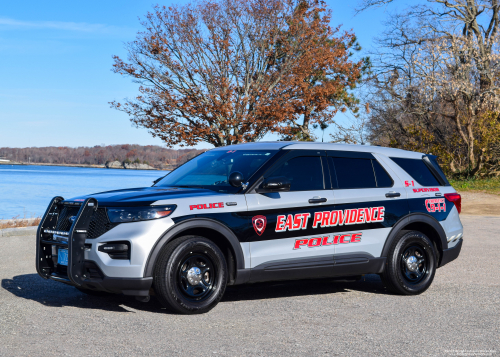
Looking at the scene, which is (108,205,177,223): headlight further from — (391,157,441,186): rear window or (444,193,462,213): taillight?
(444,193,462,213): taillight

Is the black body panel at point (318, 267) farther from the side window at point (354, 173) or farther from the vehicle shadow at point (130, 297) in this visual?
the side window at point (354, 173)

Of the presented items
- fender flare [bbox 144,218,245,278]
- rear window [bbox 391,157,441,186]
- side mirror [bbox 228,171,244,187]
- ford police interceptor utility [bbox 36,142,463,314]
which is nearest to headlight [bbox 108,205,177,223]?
ford police interceptor utility [bbox 36,142,463,314]

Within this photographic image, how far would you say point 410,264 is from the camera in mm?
7285

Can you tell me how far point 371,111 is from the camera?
3641 cm

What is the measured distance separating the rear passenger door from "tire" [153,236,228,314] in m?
1.51

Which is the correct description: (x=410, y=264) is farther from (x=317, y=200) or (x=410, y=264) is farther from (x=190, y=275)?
(x=190, y=275)

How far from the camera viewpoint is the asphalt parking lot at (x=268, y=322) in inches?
185

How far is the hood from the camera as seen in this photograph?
18.4ft

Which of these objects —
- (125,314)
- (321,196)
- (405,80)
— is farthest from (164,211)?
(405,80)

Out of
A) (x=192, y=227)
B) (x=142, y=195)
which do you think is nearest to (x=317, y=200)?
(x=192, y=227)

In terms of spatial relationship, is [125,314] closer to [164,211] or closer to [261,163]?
[164,211]

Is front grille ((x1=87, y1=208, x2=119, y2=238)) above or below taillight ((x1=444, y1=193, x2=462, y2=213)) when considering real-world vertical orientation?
below

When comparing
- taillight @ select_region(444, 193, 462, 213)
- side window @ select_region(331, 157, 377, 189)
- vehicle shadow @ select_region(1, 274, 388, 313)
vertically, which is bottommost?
vehicle shadow @ select_region(1, 274, 388, 313)

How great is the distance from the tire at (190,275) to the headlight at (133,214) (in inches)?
13.6
